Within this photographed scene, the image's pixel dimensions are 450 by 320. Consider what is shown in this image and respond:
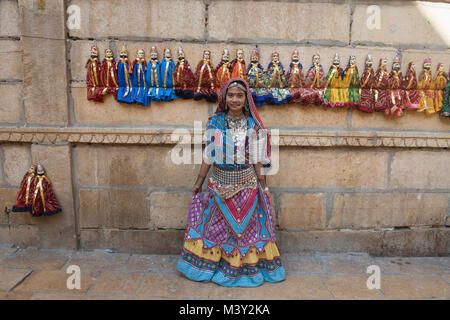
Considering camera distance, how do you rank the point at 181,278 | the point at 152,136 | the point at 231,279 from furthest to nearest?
1. the point at 152,136
2. the point at 181,278
3. the point at 231,279

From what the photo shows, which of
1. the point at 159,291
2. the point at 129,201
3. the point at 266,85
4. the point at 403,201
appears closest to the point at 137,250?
the point at 129,201

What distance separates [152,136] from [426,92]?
2.85 meters

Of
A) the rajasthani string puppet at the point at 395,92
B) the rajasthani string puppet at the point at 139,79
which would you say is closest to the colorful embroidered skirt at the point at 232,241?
the rajasthani string puppet at the point at 139,79

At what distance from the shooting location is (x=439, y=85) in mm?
3035

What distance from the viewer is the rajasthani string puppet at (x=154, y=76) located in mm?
2904

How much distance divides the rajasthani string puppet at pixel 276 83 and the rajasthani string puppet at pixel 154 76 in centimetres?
108

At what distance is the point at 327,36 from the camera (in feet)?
9.78

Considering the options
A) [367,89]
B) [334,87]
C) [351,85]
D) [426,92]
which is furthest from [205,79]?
[426,92]

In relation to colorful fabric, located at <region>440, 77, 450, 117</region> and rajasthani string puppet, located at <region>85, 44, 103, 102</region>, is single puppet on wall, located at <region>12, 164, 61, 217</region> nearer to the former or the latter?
rajasthani string puppet, located at <region>85, 44, 103, 102</region>

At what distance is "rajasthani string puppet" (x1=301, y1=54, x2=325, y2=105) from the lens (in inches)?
117

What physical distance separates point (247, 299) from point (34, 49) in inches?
120

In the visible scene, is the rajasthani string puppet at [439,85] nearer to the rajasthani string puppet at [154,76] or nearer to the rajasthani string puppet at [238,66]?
the rajasthani string puppet at [238,66]

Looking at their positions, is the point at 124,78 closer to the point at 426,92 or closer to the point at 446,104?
the point at 426,92

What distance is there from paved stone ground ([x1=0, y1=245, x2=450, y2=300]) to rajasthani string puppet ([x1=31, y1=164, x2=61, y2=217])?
47 centimetres
